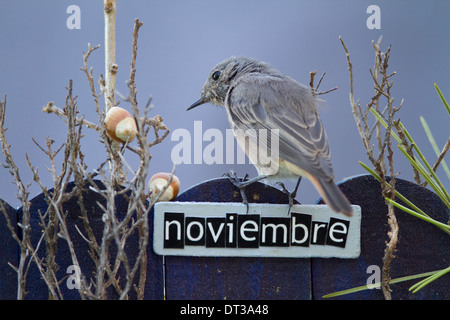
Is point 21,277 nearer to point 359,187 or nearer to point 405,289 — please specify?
point 359,187

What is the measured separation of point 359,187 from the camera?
198cm

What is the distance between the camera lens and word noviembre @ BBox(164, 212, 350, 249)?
6.13ft

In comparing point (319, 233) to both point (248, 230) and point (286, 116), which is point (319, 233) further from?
point (286, 116)

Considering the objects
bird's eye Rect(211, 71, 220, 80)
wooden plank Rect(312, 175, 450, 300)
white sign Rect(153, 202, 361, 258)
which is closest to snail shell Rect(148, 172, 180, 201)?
white sign Rect(153, 202, 361, 258)

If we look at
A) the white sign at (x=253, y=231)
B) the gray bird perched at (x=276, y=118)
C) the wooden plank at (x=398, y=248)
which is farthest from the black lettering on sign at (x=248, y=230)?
the wooden plank at (x=398, y=248)

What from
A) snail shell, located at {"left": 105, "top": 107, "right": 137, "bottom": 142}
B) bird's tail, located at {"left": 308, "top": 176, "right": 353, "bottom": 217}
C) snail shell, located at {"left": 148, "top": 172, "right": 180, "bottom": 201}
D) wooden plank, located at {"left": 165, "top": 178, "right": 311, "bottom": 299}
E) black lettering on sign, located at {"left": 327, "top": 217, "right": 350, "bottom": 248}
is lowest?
wooden plank, located at {"left": 165, "top": 178, "right": 311, "bottom": 299}

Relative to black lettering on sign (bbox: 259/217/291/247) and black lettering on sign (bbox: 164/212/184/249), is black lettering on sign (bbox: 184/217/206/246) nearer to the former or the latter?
black lettering on sign (bbox: 164/212/184/249)

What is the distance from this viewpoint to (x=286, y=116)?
2053 mm

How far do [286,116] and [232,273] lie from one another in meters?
0.62

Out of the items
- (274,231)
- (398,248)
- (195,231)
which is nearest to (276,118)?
(274,231)

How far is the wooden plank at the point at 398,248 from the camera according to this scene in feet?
6.42

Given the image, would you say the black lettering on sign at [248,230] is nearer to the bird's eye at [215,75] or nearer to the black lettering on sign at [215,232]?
the black lettering on sign at [215,232]
